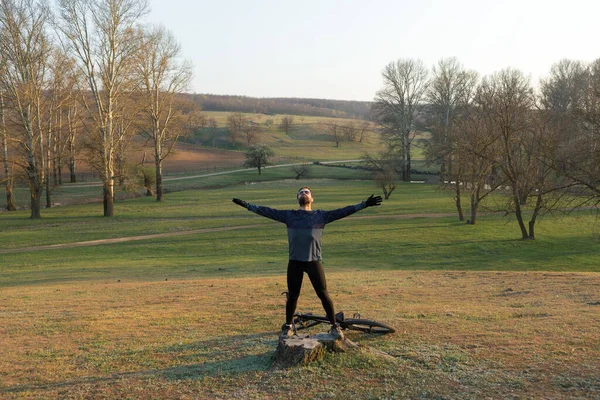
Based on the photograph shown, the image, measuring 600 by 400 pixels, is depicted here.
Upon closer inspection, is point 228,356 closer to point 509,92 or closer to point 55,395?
point 55,395

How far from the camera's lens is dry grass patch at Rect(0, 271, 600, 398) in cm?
631

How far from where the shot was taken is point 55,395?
628 centimetres

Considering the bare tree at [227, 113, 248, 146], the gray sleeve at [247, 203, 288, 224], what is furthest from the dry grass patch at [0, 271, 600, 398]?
the bare tree at [227, 113, 248, 146]

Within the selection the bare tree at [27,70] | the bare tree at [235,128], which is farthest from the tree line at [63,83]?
the bare tree at [235,128]

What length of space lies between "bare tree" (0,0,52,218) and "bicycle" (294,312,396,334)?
38503mm

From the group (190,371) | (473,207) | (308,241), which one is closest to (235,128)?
(473,207)

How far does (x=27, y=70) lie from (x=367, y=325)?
137 ft

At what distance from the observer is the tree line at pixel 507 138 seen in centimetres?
2554

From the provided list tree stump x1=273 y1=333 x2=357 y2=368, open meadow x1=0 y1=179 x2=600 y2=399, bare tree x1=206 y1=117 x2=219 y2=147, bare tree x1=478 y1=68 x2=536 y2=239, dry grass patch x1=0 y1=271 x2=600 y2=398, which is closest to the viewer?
dry grass patch x1=0 y1=271 x2=600 y2=398

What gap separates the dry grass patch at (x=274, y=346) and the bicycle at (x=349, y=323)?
0.17 m

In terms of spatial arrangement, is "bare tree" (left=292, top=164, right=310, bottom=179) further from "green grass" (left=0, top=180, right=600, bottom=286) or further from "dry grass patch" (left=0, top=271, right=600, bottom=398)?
"dry grass patch" (left=0, top=271, right=600, bottom=398)

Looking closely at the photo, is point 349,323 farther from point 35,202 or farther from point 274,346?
point 35,202

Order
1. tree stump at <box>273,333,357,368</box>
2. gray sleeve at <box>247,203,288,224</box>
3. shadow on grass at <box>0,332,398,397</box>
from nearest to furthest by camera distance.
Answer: shadow on grass at <box>0,332,398,397</box>
tree stump at <box>273,333,357,368</box>
gray sleeve at <box>247,203,288,224</box>

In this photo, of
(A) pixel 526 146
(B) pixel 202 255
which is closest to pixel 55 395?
(B) pixel 202 255
